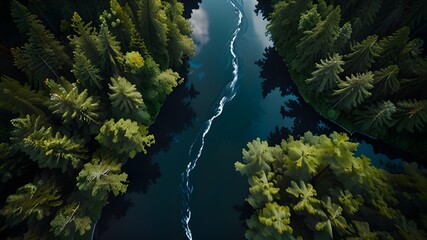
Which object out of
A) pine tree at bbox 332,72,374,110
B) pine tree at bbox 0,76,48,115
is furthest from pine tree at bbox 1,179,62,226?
pine tree at bbox 332,72,374,110

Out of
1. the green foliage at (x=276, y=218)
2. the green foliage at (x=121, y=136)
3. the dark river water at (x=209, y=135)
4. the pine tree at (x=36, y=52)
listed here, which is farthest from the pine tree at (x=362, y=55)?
the pine tree at (x=36, y=52)

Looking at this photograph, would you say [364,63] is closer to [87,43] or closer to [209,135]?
[209,135]

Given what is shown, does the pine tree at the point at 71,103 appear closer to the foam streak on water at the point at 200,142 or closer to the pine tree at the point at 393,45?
the foam streak on water at the point at 200,142

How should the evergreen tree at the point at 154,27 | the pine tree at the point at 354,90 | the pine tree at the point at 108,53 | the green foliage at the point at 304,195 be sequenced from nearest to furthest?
1. the green foliage at the point at 304,195
2. the pine tree at the point at 108,53
3. the evergreen tree at the point at 154,27
4. the pine tree at the point at 354,90

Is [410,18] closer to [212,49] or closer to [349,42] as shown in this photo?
[349,42]

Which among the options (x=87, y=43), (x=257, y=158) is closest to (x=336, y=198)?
(x=257, y=158)

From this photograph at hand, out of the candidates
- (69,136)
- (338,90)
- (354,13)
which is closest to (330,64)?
(338,90)

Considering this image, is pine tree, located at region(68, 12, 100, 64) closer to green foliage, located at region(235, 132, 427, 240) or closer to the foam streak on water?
the foam streak on water
